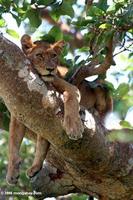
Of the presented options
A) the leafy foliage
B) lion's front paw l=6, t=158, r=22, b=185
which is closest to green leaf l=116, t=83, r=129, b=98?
the leafy foliage

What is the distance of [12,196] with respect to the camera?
509 cm

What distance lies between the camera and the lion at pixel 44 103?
3.48 m

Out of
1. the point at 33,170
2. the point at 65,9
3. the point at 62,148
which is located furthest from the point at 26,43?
the point at 62,148

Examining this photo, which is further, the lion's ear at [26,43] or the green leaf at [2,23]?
the lion's ear at [26,43]

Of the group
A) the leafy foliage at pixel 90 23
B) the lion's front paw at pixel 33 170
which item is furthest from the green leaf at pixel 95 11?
the lion's front paw at pixel 33 170

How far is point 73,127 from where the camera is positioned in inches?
134

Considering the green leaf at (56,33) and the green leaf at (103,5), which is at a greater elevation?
the green leaf at (56,33)

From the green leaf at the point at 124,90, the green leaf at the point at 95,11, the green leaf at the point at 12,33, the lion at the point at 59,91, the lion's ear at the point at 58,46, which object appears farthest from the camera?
the lion's ear at the point at 58,46

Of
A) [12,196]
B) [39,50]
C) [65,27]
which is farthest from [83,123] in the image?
[65,27]

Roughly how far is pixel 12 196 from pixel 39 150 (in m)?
1.30

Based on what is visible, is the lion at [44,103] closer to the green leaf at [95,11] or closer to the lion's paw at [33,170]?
the lion's paw at [33,170]

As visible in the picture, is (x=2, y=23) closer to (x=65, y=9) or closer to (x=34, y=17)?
(x=34, y=17)

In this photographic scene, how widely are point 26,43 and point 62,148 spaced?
1.39m

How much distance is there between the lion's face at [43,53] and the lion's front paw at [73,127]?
2.21 ft
